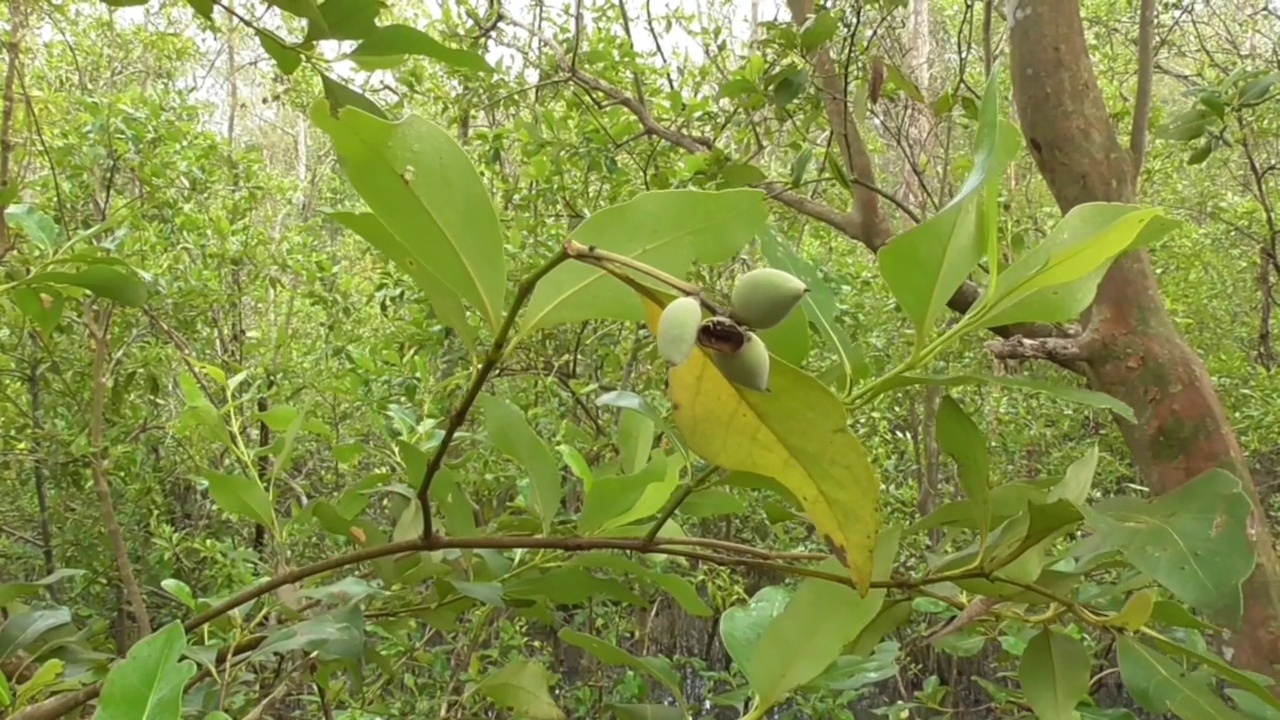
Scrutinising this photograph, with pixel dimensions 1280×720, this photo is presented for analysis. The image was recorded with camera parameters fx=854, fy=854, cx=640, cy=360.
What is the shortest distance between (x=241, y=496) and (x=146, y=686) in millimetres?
244

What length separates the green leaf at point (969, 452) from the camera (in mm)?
409

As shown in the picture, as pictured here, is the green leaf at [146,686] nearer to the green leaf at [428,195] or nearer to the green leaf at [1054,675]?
the green leaf at [428,195]

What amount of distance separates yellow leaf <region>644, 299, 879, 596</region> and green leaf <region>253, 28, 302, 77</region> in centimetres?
37

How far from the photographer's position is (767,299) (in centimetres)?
27

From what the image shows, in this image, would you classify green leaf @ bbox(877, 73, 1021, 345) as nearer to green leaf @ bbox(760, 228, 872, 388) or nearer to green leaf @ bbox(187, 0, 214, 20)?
green leaf @ bbox(760, 228, 872, 388)

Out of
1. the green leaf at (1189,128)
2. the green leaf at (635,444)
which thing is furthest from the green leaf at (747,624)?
the green leaf at (1189,128)

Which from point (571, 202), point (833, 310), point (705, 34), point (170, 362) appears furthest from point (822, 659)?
point (170, 362)

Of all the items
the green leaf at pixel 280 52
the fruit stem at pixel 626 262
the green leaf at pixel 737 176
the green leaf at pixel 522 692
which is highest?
the green leaf at pixel 737 176

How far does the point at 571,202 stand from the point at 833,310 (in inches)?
53.2

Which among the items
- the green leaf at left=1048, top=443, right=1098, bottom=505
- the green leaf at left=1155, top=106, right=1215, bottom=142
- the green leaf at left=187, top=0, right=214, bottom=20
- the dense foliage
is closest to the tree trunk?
the dense foliage

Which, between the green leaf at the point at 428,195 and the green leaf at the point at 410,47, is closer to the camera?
the green leaf at the point at 428,195

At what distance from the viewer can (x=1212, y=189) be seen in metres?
3.28

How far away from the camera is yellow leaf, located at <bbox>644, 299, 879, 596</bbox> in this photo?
0.95 ft

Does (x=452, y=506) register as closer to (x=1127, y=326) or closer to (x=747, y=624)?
(x=747, y=624)
